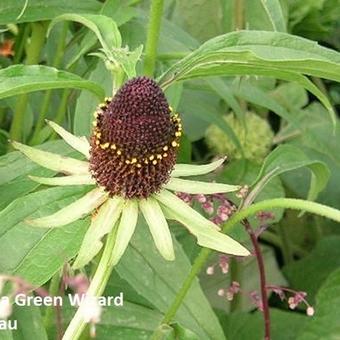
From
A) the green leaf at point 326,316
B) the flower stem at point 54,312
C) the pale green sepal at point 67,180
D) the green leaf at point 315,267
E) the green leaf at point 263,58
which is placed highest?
the green leaf at point 263,58

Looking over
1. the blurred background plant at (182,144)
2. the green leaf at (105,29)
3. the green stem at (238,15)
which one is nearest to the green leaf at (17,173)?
the blurred background plant at (182,144)

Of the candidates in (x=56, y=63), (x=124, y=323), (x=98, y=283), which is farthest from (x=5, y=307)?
(x=56, y=63)

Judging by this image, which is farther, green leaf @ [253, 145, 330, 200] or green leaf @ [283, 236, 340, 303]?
green leaf @ [283, 236, 340, 303]

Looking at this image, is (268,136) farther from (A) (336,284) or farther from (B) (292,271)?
(A) (336,284)

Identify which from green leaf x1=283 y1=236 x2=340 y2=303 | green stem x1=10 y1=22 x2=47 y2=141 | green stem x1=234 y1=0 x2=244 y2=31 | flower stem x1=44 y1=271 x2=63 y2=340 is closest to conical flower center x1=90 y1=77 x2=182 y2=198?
flower stem x1=44 y1=271 x2=63 y2=340

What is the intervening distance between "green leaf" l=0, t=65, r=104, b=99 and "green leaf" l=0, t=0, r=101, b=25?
0.52 feet

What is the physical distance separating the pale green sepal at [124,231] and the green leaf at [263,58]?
10cm

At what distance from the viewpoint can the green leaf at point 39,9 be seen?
0.86 meters

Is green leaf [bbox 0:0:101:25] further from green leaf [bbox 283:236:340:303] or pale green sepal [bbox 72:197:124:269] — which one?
green leaf [bbox 283:236:340:303]

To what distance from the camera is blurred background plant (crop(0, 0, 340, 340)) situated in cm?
69

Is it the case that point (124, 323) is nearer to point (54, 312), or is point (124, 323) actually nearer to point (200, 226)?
point (54, 312)

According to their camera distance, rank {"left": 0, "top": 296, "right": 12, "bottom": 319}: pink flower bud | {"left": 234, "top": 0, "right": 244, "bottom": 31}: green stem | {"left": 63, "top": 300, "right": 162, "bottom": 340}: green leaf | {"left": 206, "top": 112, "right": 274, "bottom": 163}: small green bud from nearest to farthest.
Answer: {"left": 0, "top": 296, "right": 12, "bottom": 319}: pink flower bud, {"left": 63, "top": 300, "right": 162, "bottom": 340}: green leaf, {"left": 234, "top": 0, "right": 244, "bottom": 31}: green stem, {"left": 206, "top": 112, "right": 274, "bottom": 163}: small green bud

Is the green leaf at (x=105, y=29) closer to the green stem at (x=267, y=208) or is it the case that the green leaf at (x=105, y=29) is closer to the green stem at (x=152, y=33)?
the green stem at (x=152, y=33)

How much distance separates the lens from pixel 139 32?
927mm
